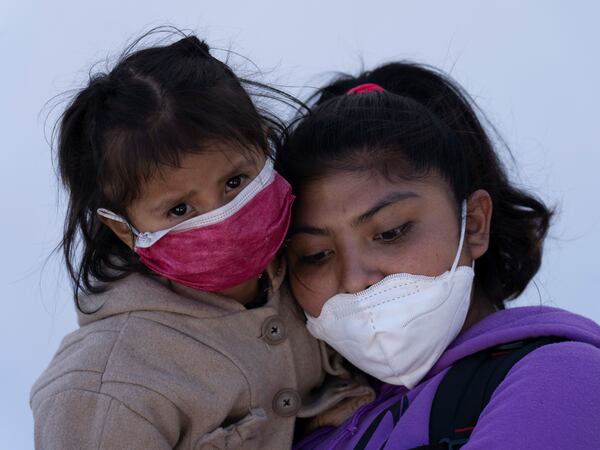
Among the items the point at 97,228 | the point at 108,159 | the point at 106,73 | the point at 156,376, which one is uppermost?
the point at 106,73

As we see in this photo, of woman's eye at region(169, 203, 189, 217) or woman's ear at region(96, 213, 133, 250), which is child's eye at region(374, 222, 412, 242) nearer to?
woman's eye at region(169, 203, 189, 217)

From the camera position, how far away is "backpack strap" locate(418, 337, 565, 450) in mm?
1421

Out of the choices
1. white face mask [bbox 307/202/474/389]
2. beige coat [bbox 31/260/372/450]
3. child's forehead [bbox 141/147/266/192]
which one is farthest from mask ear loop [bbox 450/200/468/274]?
child's forehead [bbox 141/147/266/192]

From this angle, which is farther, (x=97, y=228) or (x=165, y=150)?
(x=97, y=228)

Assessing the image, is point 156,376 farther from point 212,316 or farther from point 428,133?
point 428,133

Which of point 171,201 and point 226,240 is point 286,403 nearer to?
point 226,240

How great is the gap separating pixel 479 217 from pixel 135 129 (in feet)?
2.36

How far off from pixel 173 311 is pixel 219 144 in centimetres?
34

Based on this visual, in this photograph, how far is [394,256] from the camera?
1602mm

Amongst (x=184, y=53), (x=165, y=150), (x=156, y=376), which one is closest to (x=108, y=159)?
(x=165, y=150)

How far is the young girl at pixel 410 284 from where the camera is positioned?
1.45m

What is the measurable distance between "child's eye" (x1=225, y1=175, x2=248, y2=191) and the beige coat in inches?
9.1

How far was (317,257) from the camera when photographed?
171 centimetres

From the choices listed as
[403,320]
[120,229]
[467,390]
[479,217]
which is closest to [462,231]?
[479,217]
